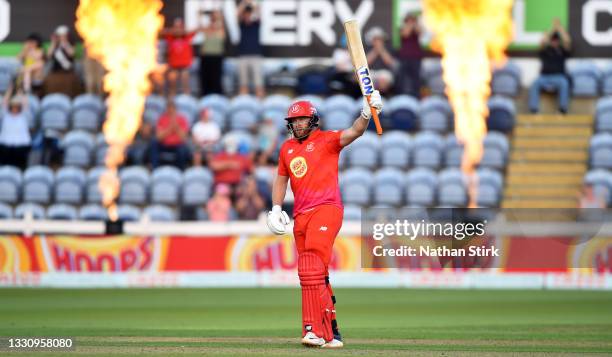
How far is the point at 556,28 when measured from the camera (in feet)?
77.6

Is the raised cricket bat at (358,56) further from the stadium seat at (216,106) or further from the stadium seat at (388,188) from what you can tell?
the stadium seat at (216,106)

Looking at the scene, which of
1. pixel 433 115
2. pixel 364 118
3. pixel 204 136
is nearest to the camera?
pixel 364 118

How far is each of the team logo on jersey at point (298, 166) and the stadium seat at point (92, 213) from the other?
1047 cm

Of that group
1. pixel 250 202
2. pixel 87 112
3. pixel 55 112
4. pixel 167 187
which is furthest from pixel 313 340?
pixel 55 112

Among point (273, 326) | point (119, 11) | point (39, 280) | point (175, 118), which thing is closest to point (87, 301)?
point (39, 280)

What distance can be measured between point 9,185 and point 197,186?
3175 millimetres

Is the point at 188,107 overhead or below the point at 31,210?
overhead

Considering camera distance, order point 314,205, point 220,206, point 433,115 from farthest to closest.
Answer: point 433,115
point 220,206
point 314,205

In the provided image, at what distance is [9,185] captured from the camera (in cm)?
2236

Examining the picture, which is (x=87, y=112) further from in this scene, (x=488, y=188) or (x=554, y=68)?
(x=554, y=68)

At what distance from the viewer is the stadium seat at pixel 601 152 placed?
22609 mm

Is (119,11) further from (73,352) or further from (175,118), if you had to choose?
(73,352)

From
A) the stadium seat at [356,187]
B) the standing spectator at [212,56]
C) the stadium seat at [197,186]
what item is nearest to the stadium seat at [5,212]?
the stadium seat at [197,186]

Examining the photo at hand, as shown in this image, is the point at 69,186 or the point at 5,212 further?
the point at 69,186
